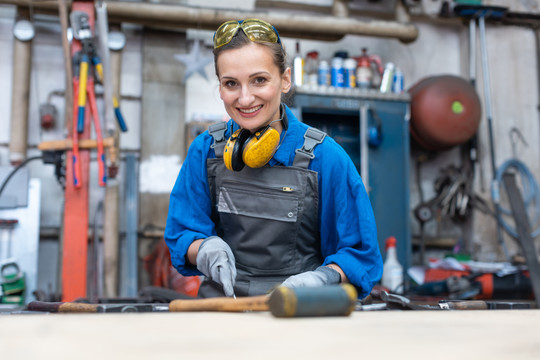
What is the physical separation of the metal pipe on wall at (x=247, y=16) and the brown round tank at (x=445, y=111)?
540 millimetres

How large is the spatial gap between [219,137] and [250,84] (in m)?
0.19

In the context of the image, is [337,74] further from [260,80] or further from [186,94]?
[260,80]

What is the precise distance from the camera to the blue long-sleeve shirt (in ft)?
4.23

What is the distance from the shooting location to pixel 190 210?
A: 141cm

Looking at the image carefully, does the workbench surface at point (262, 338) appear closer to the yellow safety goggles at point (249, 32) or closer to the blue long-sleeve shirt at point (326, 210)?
the blue long-sleeve shirt at point (326, 210)

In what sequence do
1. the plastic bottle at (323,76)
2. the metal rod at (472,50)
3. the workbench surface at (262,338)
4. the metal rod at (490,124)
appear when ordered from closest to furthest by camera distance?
the workbench surface at (262,338) → the plastic bottle at (323,76) → the metal rod at (490,124) → the metal rod at (472,50)

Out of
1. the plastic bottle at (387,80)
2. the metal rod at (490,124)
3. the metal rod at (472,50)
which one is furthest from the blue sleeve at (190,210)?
the metal rod at (472,50)

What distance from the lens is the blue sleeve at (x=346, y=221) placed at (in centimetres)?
128

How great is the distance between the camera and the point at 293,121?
4.77ft

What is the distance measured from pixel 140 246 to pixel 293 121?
2897 mm

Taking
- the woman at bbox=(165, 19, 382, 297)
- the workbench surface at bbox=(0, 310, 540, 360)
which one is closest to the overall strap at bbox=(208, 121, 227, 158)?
the woman at bbox=(165, 19, 382, 297)

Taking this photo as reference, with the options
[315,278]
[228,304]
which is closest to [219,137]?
[315,278]

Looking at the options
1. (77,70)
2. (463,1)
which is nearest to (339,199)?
(77,70)

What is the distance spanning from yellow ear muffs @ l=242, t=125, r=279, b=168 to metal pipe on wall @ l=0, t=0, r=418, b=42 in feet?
9.98
